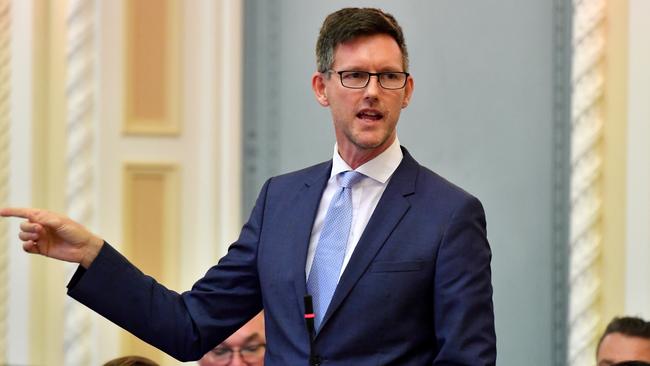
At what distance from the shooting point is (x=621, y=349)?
364cm

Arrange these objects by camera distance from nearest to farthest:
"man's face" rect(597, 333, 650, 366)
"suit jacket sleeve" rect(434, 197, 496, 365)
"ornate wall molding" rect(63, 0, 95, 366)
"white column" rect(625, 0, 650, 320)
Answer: "suit jacket sleeve" rect(434, 197, 496, 365), "man's face" rect(597, 333, 650, 366), "white column" rect(625, 0, 650, 320), "ornate wall molding" rect(63, 0, 95, 366)

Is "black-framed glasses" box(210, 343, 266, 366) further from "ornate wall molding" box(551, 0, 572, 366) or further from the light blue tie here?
the light blue tie

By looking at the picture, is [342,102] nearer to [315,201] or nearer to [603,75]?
[315,201]

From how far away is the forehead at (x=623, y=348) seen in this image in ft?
11.8

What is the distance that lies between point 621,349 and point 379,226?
150cm

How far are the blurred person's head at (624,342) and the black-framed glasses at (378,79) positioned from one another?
1.51 meters

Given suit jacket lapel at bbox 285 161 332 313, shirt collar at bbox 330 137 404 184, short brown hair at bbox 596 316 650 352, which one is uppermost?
shirt collar at bbox 330 137 404 184

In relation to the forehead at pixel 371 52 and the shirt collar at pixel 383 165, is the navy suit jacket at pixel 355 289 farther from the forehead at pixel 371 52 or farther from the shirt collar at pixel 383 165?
the forehead at pixel 371 52

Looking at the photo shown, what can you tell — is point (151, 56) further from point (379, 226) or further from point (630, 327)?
point (379, 226)

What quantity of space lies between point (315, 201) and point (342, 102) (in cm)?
22

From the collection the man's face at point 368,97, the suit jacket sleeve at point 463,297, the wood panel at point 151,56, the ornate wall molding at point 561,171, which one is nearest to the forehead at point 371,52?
the man's face at point 368,97

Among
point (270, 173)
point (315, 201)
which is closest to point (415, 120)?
point (270, 173)

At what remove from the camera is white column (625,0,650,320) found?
13.3 ft

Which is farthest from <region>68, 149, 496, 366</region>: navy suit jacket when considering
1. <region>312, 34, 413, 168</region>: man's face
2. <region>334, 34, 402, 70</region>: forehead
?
<region>334, 34, 402, 70</region>: forehead
